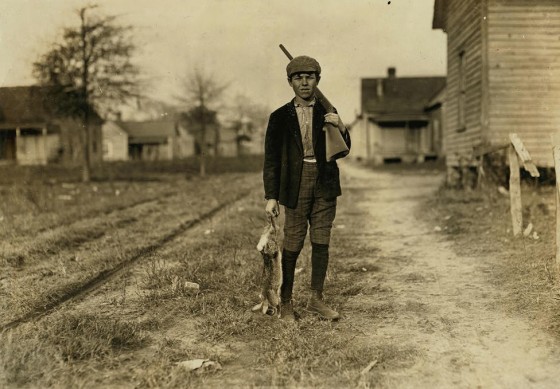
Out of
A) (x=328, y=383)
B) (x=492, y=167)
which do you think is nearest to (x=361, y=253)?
(x=328, y=383)

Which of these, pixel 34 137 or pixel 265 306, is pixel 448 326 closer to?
pixel 265 306

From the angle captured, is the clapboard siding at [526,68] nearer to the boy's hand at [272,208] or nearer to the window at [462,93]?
the window at [462,93]

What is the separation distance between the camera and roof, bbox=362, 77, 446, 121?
3638 centimetres

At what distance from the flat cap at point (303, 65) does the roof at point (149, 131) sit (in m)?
61.7

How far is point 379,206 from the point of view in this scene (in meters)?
11.9

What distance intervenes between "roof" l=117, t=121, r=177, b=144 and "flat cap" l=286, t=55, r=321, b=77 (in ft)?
202

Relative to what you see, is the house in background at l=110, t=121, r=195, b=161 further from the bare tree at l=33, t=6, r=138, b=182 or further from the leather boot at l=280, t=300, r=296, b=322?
the leather boot at l=280, t=300, r=296, b=322

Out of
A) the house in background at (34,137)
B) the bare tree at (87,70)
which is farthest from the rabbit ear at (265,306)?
the house in background at (34,137)

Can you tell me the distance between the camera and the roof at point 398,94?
3638 cm

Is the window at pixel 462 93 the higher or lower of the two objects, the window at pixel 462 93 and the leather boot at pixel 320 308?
the higher

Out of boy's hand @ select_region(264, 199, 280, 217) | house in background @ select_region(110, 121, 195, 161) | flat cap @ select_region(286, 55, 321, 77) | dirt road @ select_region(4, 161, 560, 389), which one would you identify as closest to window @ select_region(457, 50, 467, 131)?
dirt road @ select_region(4, 161, 560, 389)

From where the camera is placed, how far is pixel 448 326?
3.88m

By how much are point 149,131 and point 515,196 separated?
62.0 m

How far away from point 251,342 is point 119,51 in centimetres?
2086
